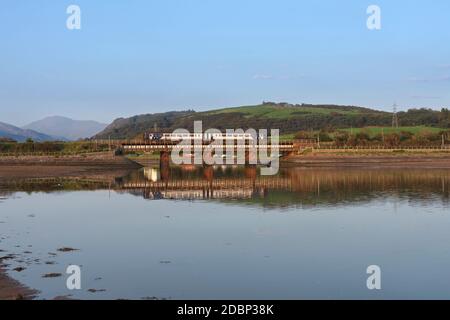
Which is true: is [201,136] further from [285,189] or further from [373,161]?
[285,189]

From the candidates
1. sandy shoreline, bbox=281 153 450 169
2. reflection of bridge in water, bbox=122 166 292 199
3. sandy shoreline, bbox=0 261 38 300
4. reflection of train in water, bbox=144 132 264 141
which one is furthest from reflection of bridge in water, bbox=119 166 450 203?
reflection of train in water, bbox=144 132 264 141

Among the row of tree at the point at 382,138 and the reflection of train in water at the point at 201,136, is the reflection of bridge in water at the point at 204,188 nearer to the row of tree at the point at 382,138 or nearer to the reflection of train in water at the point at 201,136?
the reflection of train in water at the point at 201,136

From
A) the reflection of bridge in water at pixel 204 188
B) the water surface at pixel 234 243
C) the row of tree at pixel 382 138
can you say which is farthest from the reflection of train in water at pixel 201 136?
the water surface at pixel 234 243

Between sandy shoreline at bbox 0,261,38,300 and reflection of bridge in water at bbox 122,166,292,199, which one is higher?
sandy shoreline at bbox 0,261,38,300

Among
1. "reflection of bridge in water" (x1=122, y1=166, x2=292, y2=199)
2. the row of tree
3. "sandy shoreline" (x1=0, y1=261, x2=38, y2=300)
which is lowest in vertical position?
"reflection of bridge in water" (x1=122, y1=166, x2=292, y2=199)

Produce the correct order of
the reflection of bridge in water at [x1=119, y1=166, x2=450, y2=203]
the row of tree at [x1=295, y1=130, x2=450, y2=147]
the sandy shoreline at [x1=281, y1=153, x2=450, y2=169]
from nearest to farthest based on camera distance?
1. the reflection of bridge in water at [x1=119, y1=166, x2=450, y2=203]
2. the sandy shoreline at [x1=281, y1=153, x2=450, y2=169]
3. the row of tree at [x1=295, y1=130, x2=450, y2=147]

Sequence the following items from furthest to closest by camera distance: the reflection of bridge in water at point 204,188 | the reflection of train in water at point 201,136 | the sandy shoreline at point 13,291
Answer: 1. the reflection of train in water at point 201,136
2. the reflection of bridge in water at point 204,188
3. the sandy shoreline at point 13,291

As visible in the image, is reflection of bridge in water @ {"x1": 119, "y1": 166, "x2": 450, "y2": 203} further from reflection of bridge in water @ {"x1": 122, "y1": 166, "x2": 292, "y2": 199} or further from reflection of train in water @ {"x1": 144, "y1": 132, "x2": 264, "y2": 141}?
reflection of train in water @ {"x1": 144, "y1": 132, "x2": 264, "y2": 141}

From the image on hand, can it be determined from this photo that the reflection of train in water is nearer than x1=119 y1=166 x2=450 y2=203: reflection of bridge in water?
No

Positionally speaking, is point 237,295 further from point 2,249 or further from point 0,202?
point 0,202

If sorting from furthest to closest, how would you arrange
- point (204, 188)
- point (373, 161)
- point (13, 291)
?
point (373, 161) < point (204, 188) < point (13, 291)

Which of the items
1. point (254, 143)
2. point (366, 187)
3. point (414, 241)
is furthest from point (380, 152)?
point (414, 241)

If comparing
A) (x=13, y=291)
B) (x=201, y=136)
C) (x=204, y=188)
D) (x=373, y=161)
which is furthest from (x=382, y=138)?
(x=13, y=291)

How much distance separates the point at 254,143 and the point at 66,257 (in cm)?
8637
